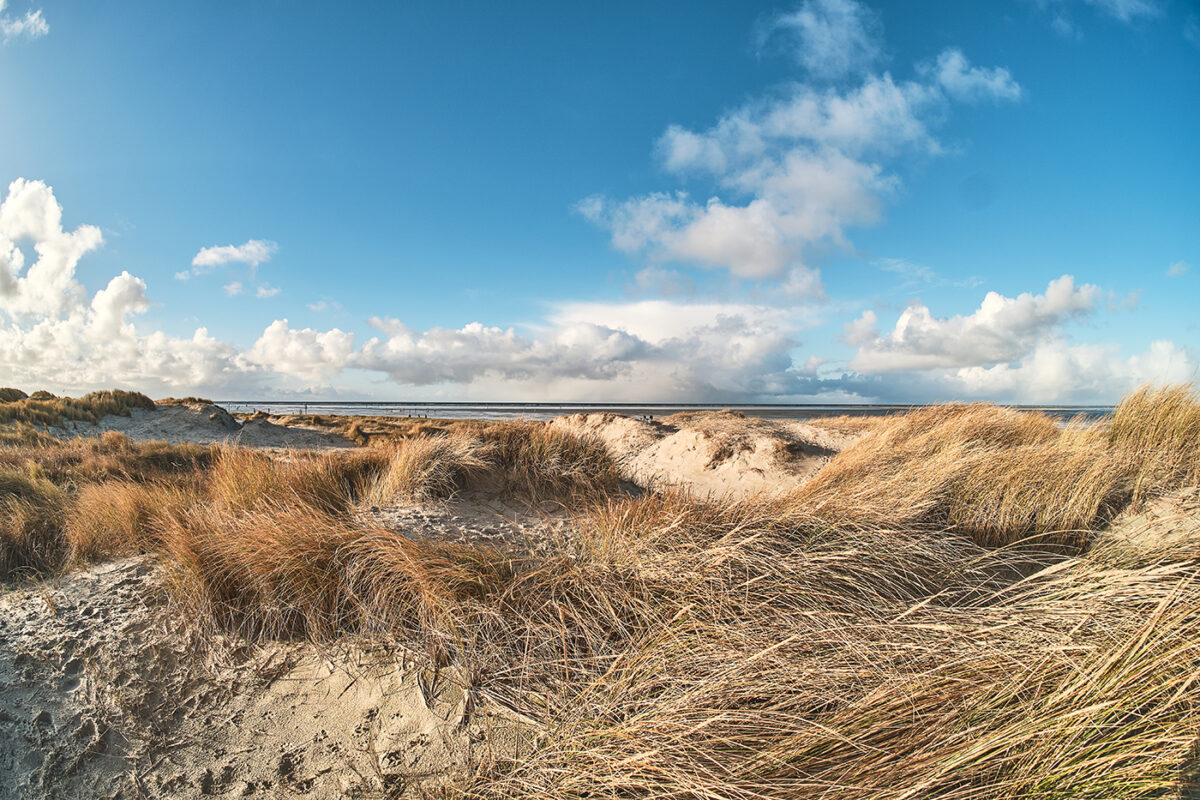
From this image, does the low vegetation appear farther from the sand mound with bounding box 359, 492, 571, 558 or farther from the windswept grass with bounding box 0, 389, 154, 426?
the windswept grass with bounding box 0, 389, 154, 426

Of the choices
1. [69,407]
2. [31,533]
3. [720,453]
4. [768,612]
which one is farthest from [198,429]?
[768,612]

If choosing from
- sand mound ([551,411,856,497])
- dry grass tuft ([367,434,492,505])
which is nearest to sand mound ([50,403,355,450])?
sand mound ([551,411,856,497])

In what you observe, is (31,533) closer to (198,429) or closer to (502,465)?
(502,465)

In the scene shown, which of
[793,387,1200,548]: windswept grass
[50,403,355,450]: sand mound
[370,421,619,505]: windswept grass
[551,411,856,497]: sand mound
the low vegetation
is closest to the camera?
the low vegetation

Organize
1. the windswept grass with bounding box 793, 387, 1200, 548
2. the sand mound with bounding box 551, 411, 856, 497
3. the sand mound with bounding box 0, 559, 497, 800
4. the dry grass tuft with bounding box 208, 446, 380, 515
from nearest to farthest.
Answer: the sand mound with bounding box 0, 559, 497, 800 → the windswept grass with bounding box 793, 387, 1200, 548 → the dry grass tuft with bounding box 208, 446, 380, 515 → the sand mound with bounding box 551, 411, 856, 497

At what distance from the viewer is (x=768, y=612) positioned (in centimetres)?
309

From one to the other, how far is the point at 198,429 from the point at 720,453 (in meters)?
22.4

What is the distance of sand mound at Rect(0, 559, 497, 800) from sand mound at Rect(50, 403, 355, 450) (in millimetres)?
17387

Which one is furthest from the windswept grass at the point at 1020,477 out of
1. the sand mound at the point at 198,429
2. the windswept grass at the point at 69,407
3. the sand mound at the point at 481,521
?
the windswept grass at the point at 69,407

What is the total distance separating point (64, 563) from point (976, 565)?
25.0ft

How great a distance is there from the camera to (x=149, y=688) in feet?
11.4

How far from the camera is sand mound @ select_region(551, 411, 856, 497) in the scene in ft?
27.5

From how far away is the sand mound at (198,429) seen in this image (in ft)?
68.2

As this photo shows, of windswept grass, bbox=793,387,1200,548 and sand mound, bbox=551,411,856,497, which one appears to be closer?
windswept grass, bbox=793,387,1200,548
